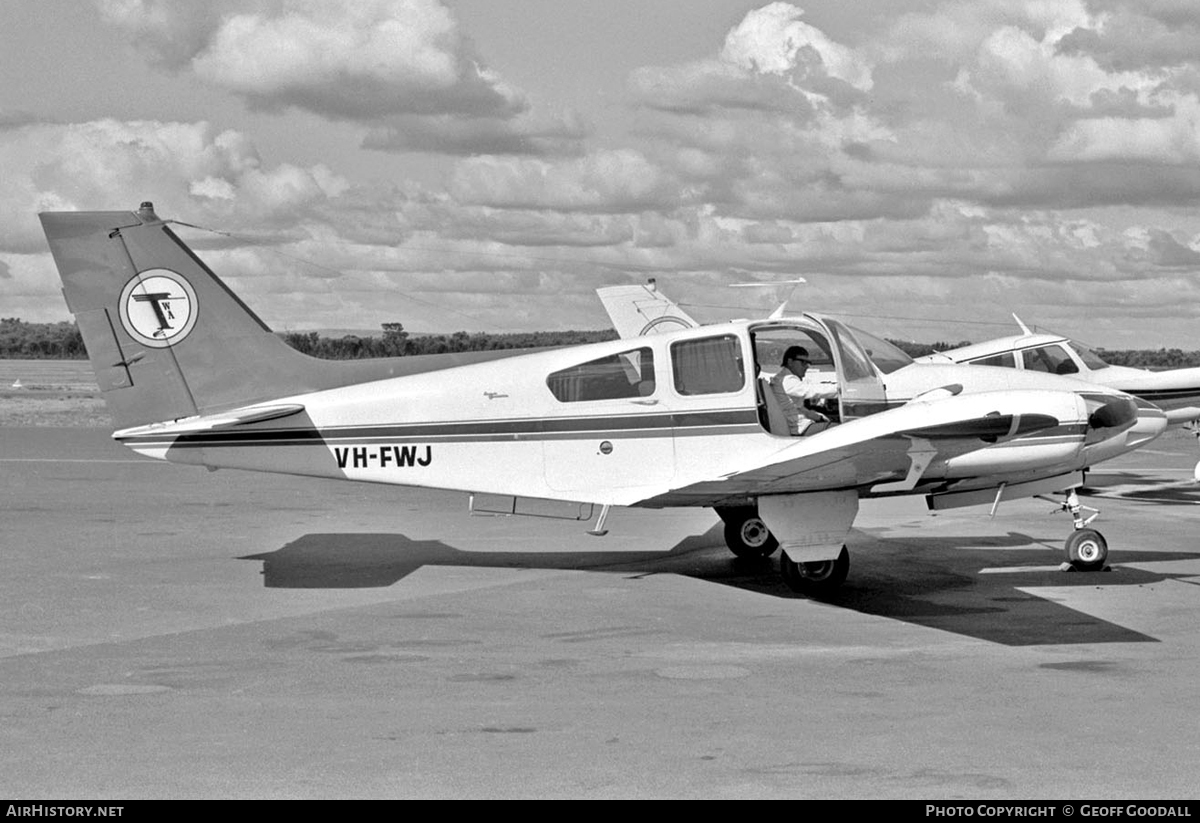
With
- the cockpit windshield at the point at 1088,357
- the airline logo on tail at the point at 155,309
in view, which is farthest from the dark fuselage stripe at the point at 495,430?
the cockpit windshield at the point at 1088,357

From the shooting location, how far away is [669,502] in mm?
10945

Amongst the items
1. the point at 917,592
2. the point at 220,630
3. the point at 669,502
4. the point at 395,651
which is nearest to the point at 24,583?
the point at 220,630

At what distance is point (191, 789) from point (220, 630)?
3781 mm

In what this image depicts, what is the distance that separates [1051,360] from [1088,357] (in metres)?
0.66

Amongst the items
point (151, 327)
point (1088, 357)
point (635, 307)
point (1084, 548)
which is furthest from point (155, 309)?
point (635, 307)

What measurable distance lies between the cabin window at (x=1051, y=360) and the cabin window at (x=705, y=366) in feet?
28.5

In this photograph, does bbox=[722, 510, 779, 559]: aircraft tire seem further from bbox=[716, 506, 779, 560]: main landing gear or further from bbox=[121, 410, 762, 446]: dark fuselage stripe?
bbox=[121, 410, 762, 446]: dark fuselage stripe

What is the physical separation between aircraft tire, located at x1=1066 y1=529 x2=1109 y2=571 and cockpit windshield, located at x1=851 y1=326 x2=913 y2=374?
7.18 feet

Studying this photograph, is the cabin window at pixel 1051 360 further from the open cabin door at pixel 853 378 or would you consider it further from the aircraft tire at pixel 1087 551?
the open cabin door at pixel 853 378

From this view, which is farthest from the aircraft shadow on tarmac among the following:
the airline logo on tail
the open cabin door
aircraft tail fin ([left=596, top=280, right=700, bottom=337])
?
aircraft tail fin ([left=596, top=280, right=700, bottom=337])

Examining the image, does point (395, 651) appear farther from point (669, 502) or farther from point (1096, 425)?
point (1096, 425)

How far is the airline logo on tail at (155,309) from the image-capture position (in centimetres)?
1134

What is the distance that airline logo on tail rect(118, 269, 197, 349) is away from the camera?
11336 mm

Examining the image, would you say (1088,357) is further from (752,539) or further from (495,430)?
(495,430)
